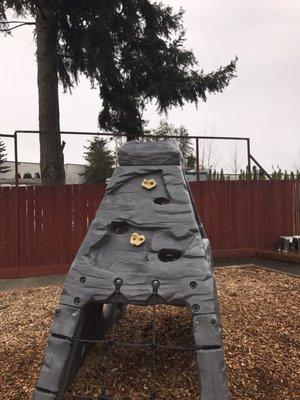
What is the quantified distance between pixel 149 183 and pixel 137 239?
0.47 metres

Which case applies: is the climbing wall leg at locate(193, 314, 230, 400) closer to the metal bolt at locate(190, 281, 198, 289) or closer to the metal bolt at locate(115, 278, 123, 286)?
the metal bolt at locate(190, 281, 198, 289)

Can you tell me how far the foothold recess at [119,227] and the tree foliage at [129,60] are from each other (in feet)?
18.4

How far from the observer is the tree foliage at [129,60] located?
8.09 metres

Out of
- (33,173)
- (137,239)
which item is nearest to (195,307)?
(137,239)

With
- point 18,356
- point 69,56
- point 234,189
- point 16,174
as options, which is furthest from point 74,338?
point 69,56

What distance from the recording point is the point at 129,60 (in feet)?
29.2

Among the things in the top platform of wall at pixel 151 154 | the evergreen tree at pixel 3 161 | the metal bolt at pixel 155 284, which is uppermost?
the evergreen tree at pixel 3 161

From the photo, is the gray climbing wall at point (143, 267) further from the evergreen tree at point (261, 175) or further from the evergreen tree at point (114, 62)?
the evergreen tree at point (261, 175)

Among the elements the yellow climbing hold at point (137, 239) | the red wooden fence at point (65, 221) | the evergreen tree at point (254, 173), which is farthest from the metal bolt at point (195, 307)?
the evergreen tree at point (254, 173)

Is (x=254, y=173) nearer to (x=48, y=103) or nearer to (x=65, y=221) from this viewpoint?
(x=65, y=221)

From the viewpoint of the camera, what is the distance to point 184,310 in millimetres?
4695

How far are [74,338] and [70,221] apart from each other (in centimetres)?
530

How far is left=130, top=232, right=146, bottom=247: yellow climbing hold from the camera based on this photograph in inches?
117

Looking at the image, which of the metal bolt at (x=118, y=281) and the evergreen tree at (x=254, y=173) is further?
the evergreen tree at (x=254, y=173)
